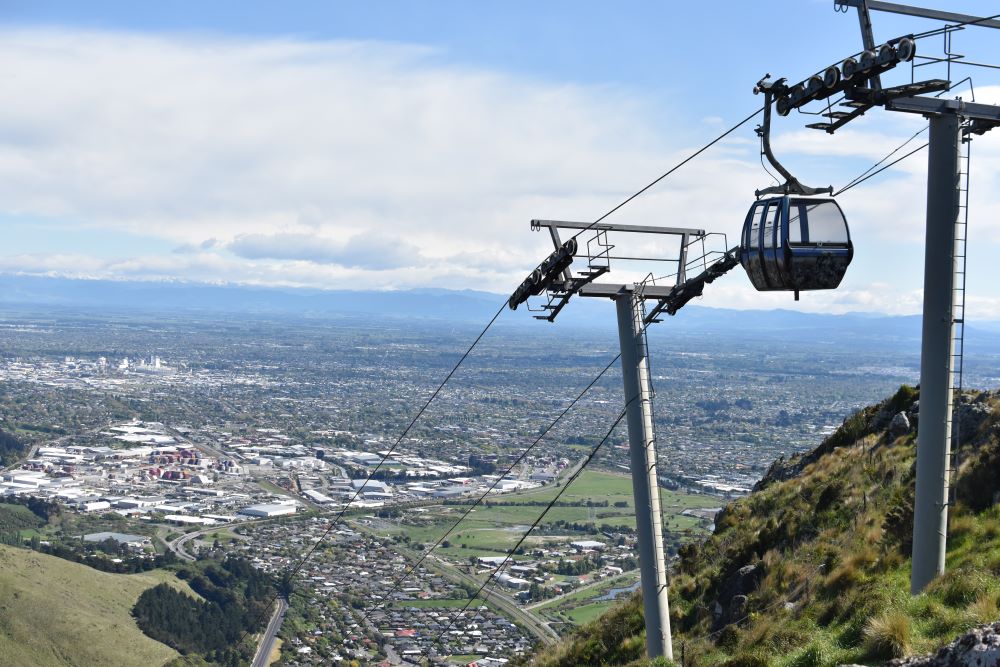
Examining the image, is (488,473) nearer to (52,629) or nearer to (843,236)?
(52,629)

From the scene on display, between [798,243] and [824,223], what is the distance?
0.37 metres

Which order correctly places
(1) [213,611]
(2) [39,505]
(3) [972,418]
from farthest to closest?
1. (2) [39,505]
2. (1) [213,611]
3. (3) [972,418]

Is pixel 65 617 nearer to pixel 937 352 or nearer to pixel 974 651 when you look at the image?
pixel 937 352

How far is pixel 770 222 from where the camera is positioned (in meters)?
9.57

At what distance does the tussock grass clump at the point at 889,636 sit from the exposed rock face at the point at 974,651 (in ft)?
5.92

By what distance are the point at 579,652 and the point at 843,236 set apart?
347 inches

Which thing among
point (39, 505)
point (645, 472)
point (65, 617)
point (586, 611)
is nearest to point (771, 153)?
point (645, 472)

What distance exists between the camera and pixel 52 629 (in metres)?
38.1

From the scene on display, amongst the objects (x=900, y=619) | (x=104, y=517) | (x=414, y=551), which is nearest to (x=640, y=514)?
(x=900, y=619)

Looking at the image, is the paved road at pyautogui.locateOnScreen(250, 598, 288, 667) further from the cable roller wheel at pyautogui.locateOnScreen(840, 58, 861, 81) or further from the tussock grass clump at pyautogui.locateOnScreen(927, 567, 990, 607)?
the cable roller wheel at pyautogui.locateOnScreen(840, 58, 861, 81)

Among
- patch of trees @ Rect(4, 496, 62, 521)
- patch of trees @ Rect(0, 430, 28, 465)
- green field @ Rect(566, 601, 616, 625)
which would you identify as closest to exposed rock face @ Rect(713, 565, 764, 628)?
green field @ Rect(566, 601, 616, 625)

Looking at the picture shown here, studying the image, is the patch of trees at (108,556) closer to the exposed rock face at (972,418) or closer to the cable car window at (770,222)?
the exposed rock face at (972,418)

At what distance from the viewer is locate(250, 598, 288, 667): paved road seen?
3953 cm

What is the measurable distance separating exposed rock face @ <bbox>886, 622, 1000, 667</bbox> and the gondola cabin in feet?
14.5
